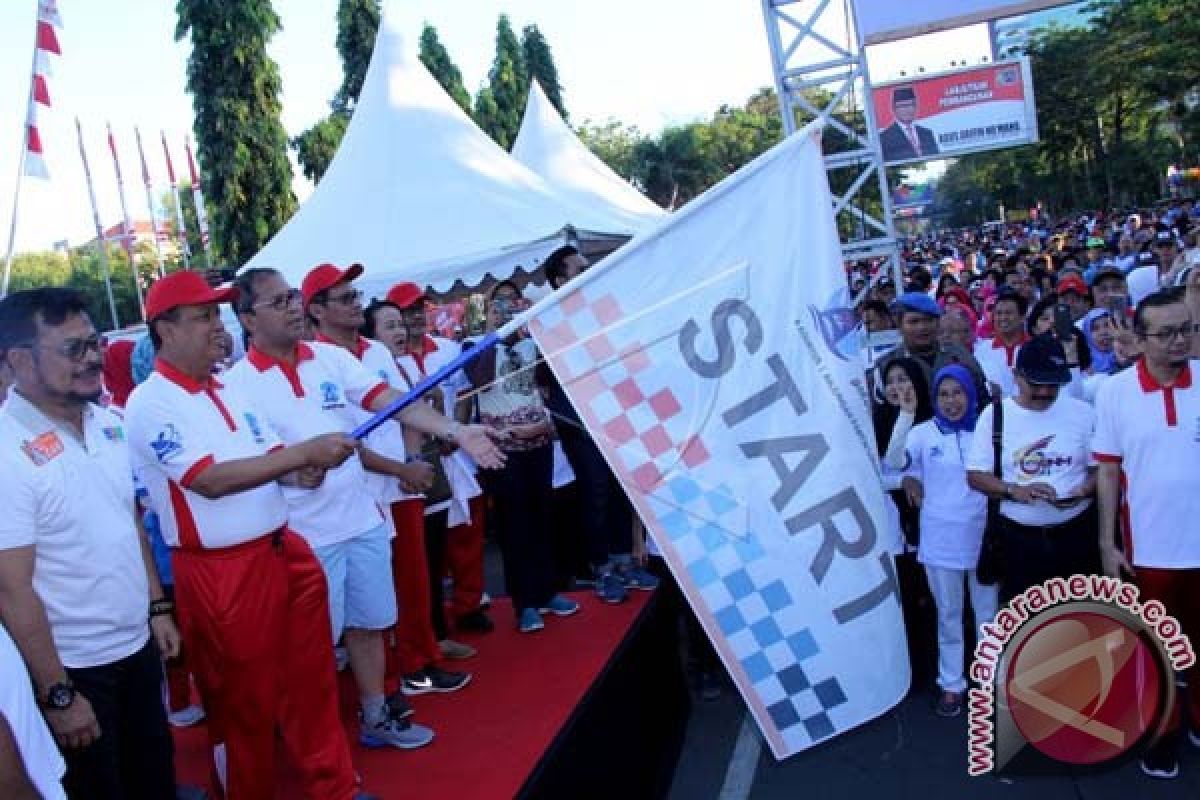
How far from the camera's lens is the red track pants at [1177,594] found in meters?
3.50

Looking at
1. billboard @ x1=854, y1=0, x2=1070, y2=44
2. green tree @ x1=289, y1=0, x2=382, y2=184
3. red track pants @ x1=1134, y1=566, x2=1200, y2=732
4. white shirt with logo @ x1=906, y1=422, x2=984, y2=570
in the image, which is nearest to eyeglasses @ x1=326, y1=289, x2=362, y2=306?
white shirt with logo @ x1=906, y1=422, x2=984, y2=570

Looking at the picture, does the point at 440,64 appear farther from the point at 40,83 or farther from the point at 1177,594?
the point at 1177,594

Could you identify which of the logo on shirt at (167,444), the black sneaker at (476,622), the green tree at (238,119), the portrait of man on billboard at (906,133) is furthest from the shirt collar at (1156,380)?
the green tree at (238,119)

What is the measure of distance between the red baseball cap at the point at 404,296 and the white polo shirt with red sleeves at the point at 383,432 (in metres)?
0.86

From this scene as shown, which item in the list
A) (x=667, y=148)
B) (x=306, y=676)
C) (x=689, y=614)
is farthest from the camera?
(x=667, y=148)

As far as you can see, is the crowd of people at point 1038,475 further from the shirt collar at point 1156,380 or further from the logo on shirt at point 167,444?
the logo on shirt at point 167,444

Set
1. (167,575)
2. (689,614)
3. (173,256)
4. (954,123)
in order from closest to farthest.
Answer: (167,575)
(689,614)
(954,123)
(173,256)

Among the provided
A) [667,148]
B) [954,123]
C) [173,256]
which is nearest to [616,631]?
[954,123]

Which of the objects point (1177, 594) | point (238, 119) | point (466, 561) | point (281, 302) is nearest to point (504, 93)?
point (238, 119)

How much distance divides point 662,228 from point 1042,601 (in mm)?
2114

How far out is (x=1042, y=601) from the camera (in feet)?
11.4

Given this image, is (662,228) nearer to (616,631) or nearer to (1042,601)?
(1042,601)

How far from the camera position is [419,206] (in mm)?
9281

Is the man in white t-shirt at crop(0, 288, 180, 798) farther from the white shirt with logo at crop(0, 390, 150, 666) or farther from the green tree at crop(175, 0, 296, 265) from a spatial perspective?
the green tree at crop(175, 0, 296, 265)
